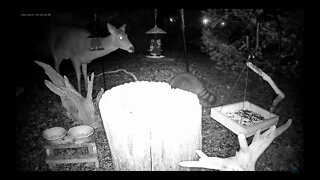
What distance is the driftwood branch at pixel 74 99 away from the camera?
3301 mm

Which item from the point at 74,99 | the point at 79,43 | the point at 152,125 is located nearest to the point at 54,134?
the point at 74,99

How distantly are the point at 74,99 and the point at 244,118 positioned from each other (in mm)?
2589

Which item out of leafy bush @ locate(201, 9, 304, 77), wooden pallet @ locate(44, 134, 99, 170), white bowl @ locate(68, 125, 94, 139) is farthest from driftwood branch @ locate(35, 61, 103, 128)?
leafy bush @ locate(201, 9, 304, 77)

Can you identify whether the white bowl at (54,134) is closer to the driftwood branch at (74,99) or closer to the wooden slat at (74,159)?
the wooden slat at (74,159)

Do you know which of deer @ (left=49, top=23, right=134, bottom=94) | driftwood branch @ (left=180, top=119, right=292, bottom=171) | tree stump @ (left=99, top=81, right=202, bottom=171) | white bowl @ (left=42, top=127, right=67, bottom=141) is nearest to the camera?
tree stump @ (left=99, top=81, right=202, bottom=171)

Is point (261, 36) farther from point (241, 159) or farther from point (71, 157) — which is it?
point (71, 157)

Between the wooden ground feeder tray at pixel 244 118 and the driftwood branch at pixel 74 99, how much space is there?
1.90 m

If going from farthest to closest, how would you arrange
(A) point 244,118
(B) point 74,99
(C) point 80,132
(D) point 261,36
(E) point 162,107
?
1. (D) point 261,36
2. (A) point 244,118
3. (B) point 74,99
4. (C) point 80,132
5. (E) point 162,107

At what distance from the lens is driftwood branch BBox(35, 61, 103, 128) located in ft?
10.8

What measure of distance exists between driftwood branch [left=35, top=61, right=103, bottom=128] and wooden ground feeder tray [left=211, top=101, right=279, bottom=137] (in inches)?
74.9

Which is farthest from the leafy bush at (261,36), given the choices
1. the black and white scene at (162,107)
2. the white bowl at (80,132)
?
the white bowl at (80,132)

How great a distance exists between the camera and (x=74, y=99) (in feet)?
11.5

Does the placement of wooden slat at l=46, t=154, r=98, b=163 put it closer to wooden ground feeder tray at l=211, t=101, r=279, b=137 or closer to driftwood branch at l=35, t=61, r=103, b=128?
driftwood branch at l=35, t=61, r=103, b=128

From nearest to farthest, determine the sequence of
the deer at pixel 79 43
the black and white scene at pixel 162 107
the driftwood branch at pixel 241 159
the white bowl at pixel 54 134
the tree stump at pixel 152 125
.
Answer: the tree stump at pixel 152 125 < the black and white scene at pixel 162 107 < the driftwood branch at pixel 241 159 < the white bowl at pixel 54 134 < the deer at pixel 79 43
